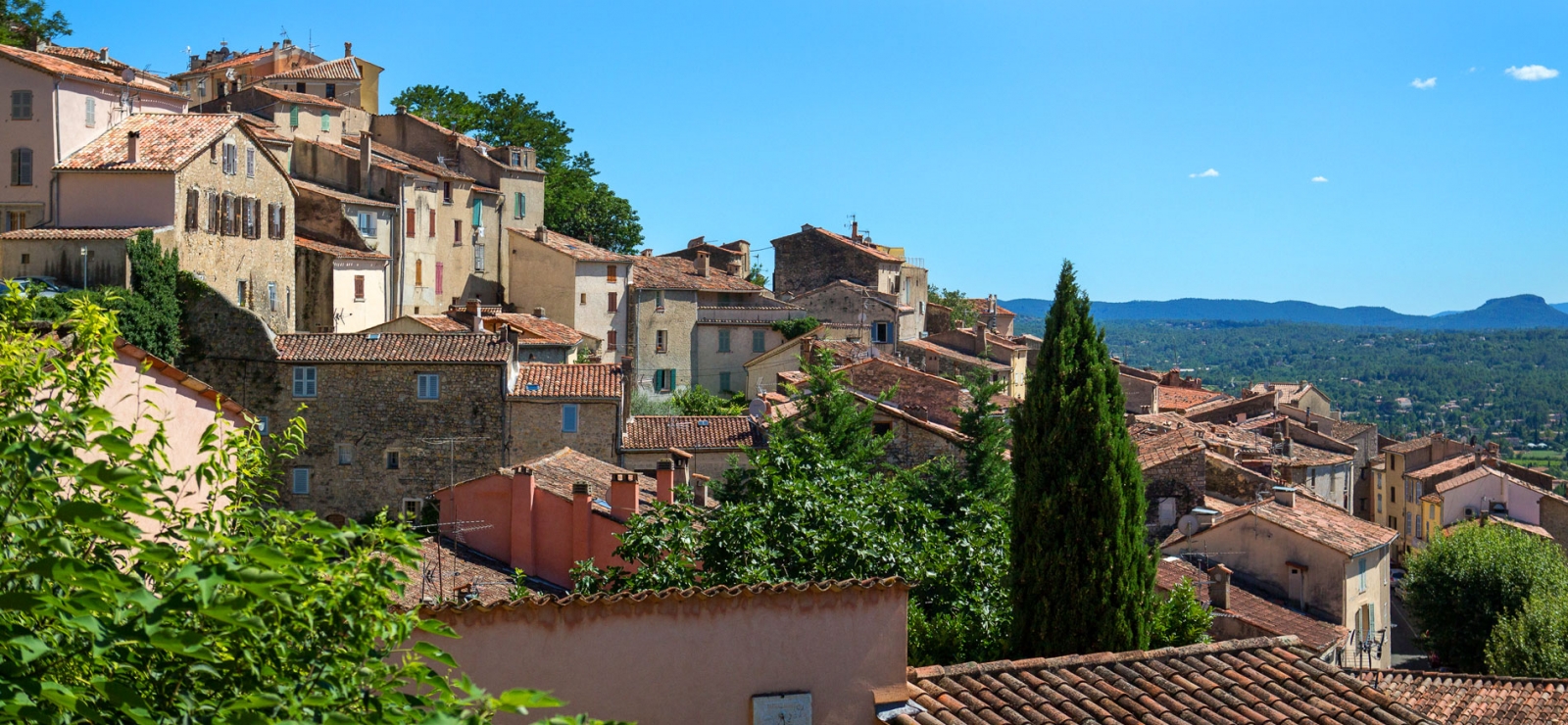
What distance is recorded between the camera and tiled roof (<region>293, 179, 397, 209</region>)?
45781mm

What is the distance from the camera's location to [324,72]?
2501 inches

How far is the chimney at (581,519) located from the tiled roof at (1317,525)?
50.0 ft

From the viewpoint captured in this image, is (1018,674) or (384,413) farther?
(384,413)

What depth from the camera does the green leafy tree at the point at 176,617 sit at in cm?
484

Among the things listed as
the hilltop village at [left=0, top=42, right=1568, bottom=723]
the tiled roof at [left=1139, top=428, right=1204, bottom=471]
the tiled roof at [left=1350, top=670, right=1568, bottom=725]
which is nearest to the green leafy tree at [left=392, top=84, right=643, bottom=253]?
the hilltop village at [left=0, top=42, right=1568, bottom=723]

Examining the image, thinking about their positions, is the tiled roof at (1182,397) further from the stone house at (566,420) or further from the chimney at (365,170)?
the chimney at (365,170)

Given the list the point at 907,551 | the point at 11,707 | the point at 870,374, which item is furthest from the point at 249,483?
the point at 870,374

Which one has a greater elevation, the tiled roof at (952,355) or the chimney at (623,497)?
the tiled roof at (952,355)

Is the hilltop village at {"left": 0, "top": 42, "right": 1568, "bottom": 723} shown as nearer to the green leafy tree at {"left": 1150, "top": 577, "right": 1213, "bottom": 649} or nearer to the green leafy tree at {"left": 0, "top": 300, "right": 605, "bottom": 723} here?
the green leafy tree at {"left": 0, "top": 300, "right": 605, "bottom": 723}

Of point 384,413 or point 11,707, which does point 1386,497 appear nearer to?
point 384,413

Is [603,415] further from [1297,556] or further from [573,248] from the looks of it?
[573,248]

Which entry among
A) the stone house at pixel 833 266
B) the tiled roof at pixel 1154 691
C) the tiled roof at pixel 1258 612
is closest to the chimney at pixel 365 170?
A: the stone house at pixel 833 266

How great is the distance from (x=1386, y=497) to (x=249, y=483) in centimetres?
6381

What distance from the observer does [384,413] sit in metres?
37.0
